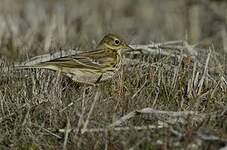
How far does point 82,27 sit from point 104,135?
680 cm

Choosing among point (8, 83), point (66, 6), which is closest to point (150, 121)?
point (8, 83)

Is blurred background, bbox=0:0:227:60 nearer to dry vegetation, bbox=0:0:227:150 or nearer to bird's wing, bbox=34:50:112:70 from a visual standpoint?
dry vegetation, bbox=0:0:227:150

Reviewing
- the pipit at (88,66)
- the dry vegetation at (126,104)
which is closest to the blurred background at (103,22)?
the dry vegetation at (126,104)

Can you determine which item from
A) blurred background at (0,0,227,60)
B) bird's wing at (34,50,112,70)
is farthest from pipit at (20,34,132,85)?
blurred background at (0,0,227,60)

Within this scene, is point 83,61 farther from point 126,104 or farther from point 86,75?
point 126,104

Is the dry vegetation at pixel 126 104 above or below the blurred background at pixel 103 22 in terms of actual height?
below

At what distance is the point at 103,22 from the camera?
1174 centimetres

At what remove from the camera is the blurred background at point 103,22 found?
960 cm

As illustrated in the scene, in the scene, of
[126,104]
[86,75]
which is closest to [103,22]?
[86,75]

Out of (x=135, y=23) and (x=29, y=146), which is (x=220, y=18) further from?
(x=29, y=146)

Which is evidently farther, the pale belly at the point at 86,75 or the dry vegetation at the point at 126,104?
the pale belly at the point at 86,75

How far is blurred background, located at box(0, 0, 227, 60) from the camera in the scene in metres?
9.60

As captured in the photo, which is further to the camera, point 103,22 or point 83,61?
point 103,22

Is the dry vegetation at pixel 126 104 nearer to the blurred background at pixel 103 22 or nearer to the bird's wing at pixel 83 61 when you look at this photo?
the bird's wing at pixel 83 61
